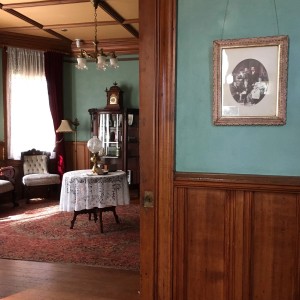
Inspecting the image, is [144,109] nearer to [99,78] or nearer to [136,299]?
[136,299]

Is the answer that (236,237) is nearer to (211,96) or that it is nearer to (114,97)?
(211,96)

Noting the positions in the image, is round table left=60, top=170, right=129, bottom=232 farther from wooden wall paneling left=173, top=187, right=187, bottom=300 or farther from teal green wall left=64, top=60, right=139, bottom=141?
teal green wall left=64, top=60, right=139, bottom=141

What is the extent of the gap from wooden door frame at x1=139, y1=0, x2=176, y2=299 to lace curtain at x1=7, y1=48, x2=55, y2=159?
520cm

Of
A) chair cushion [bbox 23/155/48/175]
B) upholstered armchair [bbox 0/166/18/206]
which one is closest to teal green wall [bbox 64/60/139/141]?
chair cushion [bbox 23/155/48/175]

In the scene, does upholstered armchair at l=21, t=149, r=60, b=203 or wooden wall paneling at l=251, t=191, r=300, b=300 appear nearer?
wooden wall paneling at l=251, t=191, r=300, b=300

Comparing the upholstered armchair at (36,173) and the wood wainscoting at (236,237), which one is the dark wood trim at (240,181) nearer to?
the wood wainscoting at (236,237)

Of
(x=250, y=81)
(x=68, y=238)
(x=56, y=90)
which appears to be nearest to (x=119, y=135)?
(x=56, y=90)

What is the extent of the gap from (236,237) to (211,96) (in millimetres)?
754

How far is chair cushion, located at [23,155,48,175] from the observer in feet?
20.9

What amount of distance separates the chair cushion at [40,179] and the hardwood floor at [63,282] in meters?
2.69

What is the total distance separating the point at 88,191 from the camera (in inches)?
165

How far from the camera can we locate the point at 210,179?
5.88 feet

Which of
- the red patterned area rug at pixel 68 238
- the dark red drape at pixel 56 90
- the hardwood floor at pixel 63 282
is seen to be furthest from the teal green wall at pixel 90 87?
the hardwood floor at pixel 63 282

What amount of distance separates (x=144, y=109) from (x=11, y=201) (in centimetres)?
512
